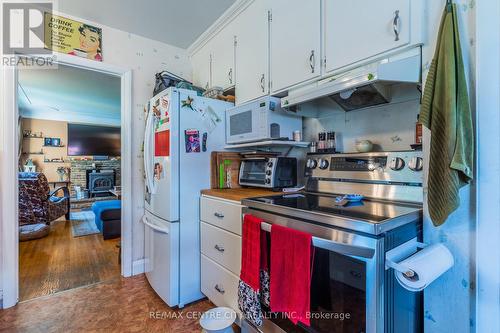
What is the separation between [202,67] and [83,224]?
3.72 meters

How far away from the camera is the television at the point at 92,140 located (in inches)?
243

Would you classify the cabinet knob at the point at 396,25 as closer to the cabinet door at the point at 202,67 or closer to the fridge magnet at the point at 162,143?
the fridge magnet at the point at 162,143

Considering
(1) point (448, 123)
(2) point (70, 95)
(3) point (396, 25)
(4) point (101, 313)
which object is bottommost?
(4) point (101, 313)

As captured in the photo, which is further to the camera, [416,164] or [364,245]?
[416,164]

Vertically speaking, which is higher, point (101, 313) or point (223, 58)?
point (223, 58)

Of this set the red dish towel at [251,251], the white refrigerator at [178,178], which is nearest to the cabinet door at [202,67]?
the white refrigerator at [178,178]

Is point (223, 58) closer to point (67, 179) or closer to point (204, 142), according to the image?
point (204, 142)

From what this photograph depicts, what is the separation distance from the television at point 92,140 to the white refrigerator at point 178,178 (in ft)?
17.3

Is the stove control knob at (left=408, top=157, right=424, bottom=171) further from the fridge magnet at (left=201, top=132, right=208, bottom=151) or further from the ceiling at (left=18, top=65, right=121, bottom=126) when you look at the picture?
the ceiling at (left=18, top=65, right=121, bottom=126)

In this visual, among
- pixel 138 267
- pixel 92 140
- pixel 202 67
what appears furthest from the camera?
pixel 92 140

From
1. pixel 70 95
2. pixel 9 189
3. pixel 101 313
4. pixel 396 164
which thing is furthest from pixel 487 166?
pixel 70 95

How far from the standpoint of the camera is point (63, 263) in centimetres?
264

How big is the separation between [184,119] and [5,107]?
1.38 metres

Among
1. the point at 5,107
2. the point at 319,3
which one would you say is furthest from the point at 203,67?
the point at 5,107
